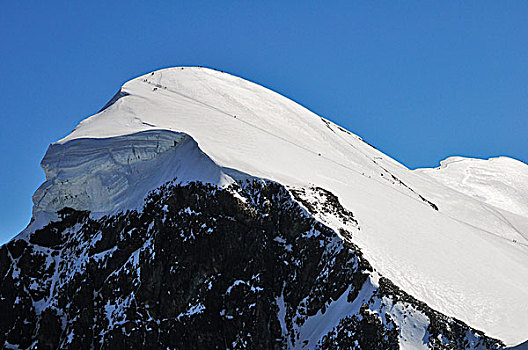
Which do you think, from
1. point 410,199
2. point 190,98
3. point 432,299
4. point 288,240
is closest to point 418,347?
point 432,299

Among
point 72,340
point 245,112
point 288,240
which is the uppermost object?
point 245,112

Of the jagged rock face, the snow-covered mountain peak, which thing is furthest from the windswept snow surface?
the jagged rock face

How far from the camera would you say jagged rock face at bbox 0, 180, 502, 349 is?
41500 millimetres

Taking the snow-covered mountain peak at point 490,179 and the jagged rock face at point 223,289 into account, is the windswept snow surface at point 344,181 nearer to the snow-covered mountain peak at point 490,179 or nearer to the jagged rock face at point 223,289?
the snow-covered mountain peak at point 490,179

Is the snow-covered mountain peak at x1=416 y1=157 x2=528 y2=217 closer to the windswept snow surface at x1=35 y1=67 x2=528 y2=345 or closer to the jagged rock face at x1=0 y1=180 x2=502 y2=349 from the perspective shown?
the windswept snow surface at x1=35 y1=67 x2=528 y2=345

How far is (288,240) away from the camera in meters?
46.4

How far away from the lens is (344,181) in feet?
182

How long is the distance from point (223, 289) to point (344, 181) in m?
15.7

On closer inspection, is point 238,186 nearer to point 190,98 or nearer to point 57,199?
point 57,199

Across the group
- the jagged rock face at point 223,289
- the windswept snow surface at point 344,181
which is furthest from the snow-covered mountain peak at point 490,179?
the jagged rock face at point 223,289

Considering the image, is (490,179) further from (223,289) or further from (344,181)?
(223,289)

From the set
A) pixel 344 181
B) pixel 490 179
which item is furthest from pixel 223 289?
pixel 490 179

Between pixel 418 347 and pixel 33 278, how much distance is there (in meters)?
27.7

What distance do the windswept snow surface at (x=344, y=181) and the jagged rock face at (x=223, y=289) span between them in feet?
5.95
